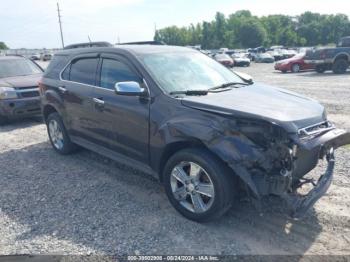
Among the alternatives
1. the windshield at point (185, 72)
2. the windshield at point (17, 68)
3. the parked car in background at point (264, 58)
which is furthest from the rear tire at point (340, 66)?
the parked car in background at point (264, 58)

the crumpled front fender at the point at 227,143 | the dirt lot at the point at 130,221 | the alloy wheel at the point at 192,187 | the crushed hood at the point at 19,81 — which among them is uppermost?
the crumpled front fender at the point at 227,143

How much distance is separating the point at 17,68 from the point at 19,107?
1.87m

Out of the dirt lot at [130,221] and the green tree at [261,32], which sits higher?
the dirt lot at [130,221]

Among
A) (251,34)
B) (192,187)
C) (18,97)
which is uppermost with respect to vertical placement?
(192,187)

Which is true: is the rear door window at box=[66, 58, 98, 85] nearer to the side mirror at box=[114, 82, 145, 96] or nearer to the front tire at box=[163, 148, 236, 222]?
the side mirror at box=[114, 82, 145, 96]

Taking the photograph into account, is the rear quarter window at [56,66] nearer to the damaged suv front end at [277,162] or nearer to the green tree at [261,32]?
the damaged suv front end at [277,162]

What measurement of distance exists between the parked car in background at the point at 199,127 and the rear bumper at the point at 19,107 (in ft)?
12.1

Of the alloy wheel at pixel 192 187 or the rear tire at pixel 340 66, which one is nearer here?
the alloy wheel at pixel 192 187

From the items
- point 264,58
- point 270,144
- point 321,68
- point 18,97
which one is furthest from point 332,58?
point 264,58

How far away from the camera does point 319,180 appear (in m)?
3.52

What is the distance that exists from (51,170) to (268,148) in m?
3.67

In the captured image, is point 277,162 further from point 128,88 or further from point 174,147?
point 128,88

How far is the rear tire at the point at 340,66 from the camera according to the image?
20000 millimetres

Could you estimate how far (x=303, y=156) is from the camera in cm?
336
